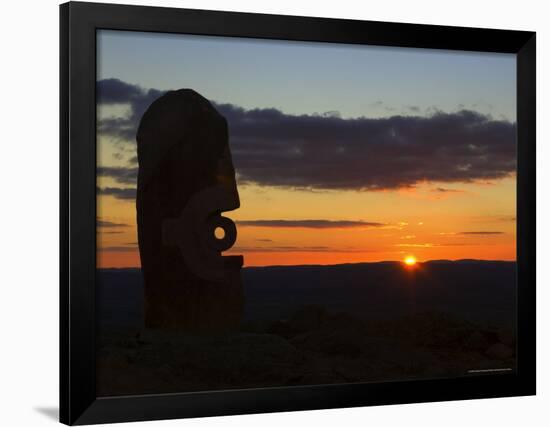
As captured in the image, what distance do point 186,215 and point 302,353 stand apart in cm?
104

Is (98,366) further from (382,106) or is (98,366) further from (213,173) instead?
(382,106)

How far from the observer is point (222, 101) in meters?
6.55

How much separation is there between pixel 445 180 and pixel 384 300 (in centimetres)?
82

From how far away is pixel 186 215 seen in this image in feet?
21.2

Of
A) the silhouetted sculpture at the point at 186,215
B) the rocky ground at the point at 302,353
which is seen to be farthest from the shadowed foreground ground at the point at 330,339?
the silhouetted sculpture at the point at 186,215

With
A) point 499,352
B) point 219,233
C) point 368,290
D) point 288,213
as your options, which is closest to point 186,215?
point 219,233

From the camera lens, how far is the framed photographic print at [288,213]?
20.8ft

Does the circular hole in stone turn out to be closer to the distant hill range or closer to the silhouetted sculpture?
the silhouetted sculpture

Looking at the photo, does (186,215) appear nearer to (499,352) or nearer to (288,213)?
(288,213)

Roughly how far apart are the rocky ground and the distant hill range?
0.20ft

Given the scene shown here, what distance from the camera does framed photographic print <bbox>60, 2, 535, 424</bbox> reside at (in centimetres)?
633

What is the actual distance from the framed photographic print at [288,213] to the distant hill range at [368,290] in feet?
0.04

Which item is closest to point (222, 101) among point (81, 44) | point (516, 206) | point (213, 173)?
point (213, 173)

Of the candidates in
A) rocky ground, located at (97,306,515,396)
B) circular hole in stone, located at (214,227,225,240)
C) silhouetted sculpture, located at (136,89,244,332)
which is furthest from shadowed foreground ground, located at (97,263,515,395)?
circular hole in stone, located at (214,227,225,240)
